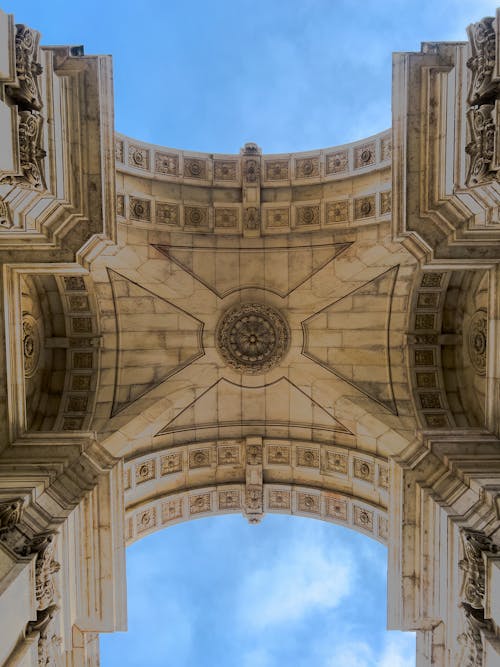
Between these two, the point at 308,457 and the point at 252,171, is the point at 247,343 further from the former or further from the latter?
the point at 252,171

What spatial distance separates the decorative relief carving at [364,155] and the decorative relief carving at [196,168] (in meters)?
4.50

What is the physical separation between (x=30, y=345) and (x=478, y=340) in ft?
39.7

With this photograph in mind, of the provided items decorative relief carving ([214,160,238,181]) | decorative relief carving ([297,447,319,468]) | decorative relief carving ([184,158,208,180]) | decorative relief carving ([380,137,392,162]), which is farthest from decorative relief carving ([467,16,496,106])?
decorative relief carving ([297,447,319,468])

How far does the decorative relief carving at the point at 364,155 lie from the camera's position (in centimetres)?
1379

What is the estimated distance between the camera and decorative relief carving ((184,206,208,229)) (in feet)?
48.8

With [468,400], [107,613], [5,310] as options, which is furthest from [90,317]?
[468,400]

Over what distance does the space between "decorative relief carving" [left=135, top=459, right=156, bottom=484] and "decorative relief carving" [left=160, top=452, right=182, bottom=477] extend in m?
0.32

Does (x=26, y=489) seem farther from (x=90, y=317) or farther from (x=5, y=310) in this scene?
(x=90, y=317)

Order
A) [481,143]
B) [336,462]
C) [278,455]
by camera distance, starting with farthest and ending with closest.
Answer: [278,455] → [336,462] → [481,143]

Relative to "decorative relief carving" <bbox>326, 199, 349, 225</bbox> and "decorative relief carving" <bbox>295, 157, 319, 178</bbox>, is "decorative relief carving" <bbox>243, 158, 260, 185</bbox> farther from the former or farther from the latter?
"decorative relief carving" <bbox>326, 199, 349, 225</bbox>

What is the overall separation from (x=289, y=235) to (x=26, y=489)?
9974mm

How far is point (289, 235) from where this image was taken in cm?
1512

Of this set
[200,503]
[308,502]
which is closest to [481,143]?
[308,502]

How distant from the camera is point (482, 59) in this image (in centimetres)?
743
